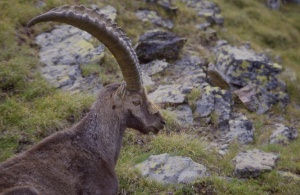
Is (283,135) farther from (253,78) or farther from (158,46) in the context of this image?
(158,46)

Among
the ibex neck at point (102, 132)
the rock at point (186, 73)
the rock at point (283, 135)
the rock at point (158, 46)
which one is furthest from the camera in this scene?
the rock at point (158, 46)

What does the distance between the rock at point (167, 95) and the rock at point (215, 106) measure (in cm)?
59

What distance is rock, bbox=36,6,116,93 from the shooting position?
12391 mm

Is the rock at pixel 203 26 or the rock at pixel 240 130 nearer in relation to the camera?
the rock at pixel 240 130

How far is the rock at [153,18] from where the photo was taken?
17.5 metres

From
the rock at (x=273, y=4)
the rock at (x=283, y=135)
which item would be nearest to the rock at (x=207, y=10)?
the rock at (x=273, y=4)

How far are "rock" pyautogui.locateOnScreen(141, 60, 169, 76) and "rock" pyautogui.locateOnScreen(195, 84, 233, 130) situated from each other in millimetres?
1977

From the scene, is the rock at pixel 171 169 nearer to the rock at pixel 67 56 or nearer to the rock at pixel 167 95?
the rock at pixel 167 95

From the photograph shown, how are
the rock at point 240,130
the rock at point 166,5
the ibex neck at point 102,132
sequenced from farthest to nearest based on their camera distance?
1. the rock at point 166,5
2. the rock at point 240,130
3. the ibex neck at point 102,132

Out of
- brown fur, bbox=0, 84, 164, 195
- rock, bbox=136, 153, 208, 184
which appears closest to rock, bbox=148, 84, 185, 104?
rock, bbox=136, 153, 208, 184

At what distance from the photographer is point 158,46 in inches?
585

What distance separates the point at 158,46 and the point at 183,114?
3.57 meters

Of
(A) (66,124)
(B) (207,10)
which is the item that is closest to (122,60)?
(A) (66,124)

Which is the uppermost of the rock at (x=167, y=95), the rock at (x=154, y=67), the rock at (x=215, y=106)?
the rock at (x=154, y=67)
